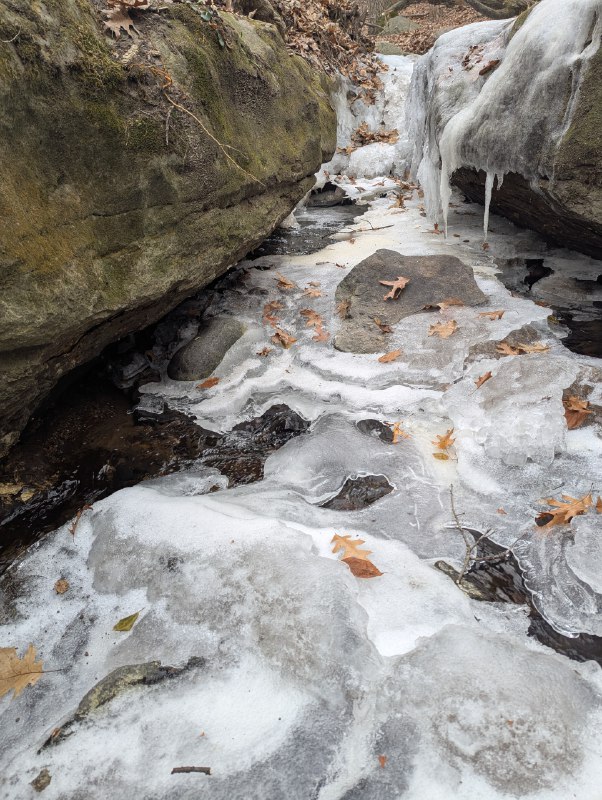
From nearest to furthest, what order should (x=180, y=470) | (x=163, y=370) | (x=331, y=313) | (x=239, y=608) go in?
(x=239, y=608) < (x=180, y=470) < (x=163, y=370) < (x=331, y=313)

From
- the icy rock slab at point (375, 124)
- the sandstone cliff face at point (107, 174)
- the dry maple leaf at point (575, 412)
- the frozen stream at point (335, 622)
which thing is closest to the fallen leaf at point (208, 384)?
the frozen stream at point (335, 622)

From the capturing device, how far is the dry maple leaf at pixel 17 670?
2033 mm

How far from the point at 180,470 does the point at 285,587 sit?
1412 millimetres

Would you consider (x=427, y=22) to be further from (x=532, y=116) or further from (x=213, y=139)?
(x=213, y=139)

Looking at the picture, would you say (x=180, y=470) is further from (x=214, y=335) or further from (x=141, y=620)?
(x=214, y=335)

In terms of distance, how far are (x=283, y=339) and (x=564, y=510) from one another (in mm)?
2812

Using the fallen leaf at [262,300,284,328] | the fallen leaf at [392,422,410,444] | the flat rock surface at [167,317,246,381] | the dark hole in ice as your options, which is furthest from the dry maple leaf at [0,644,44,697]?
the fallen leaf at [262,300,284,328]

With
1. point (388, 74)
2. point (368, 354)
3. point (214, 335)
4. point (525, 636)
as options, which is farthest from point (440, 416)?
point (388, 74)

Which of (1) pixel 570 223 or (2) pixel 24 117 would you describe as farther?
(1) pixel 570 223

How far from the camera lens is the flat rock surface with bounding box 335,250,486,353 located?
4445 mm

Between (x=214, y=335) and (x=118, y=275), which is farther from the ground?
(x=118, y=275)

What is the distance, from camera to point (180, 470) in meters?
3.31

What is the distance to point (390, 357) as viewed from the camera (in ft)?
13.4

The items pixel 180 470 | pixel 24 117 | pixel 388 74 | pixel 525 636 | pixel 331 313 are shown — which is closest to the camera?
pixel 525 636
